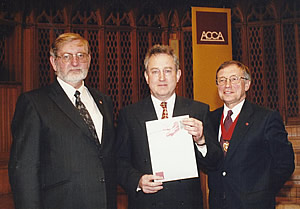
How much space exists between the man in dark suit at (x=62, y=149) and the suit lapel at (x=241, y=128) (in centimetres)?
83

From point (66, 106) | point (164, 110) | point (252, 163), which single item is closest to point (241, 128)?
point (252, 163)

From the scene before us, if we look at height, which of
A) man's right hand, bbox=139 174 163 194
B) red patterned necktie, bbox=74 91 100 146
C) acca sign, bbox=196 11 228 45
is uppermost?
acca sign, bbox=196 11 228 45

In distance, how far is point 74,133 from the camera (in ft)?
7.07

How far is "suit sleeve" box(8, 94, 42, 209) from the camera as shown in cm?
201

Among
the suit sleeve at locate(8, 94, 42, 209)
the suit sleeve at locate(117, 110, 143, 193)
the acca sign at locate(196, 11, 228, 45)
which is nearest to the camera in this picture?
the suit sleeve at locate(8, 94, 42, 209)

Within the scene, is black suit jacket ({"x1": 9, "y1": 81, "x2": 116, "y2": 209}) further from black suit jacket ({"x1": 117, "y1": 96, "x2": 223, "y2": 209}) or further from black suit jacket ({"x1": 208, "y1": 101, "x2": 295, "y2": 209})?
black suit jacket ({"x1": 208, "y1": 101, "x2": 295, "y2": 209})

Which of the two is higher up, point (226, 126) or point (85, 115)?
point (85, 115)

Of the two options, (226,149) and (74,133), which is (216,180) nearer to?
(226,149)

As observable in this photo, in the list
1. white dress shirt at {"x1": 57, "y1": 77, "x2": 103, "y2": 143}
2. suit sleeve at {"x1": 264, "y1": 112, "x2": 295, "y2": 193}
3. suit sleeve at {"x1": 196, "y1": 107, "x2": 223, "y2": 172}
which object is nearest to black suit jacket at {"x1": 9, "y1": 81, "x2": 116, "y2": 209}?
white dress shirt at {"x1": 57, "y1": 77, "x2": 103, "y2": 143}

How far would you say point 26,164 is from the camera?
203cm

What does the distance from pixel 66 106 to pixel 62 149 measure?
281 millimetres

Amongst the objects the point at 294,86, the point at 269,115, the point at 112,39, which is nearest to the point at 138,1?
the point at 112,39

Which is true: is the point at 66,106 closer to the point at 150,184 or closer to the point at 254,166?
the point at 150,184

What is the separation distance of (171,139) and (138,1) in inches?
194
